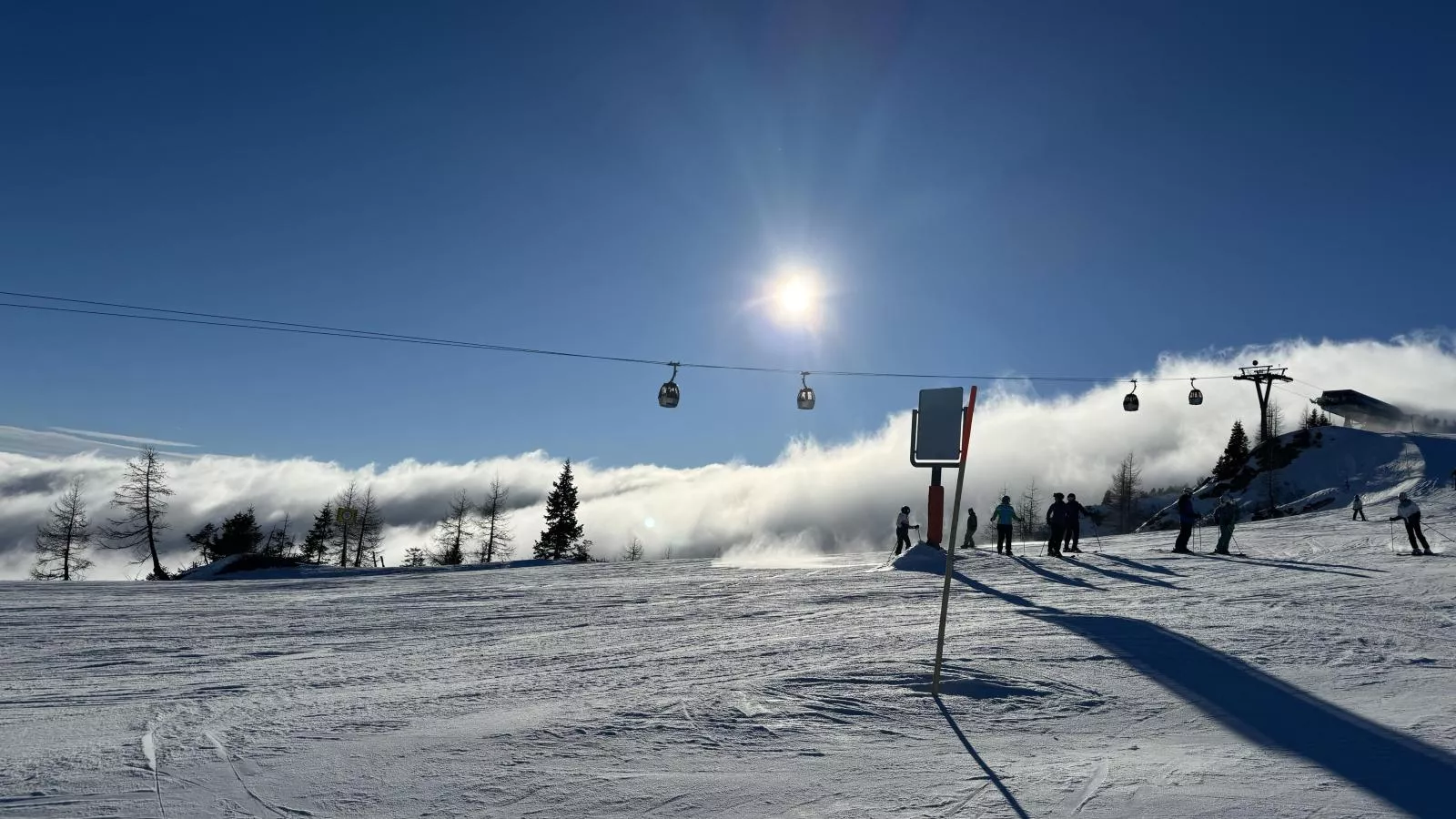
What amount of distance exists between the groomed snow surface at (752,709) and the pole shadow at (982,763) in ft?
0.08

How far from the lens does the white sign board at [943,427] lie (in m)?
7.39

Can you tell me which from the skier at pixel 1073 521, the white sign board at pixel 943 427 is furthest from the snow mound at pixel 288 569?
the white sign board at pixel 943 427

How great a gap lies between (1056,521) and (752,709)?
18329mm

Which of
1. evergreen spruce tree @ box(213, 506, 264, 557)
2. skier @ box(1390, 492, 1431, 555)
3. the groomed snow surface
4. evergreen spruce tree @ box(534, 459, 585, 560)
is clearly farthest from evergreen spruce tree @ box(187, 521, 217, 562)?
skier @ box(1390, 492, 1431, 555)

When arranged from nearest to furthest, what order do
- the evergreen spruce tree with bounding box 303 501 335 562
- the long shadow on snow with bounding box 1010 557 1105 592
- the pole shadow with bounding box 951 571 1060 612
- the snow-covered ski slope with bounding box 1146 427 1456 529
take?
the pole shadow with bounding box 951 571 1060 612 < the long shadow on snow with bounding box 1010 557 1105 592 < the snow-covered ski slope with bounding box 1146 427 1456 529 < the evergreen spruce tree with bounding box 303 501 335 562

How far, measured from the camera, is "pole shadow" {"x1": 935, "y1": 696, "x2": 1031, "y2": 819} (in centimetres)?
432

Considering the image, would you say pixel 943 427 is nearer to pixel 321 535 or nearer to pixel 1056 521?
pixel 1056 521

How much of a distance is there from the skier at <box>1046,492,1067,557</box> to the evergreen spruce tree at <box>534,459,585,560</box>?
5853 cm

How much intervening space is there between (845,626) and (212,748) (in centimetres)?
736

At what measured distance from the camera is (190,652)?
9500mm

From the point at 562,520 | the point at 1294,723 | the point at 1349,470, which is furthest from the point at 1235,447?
the point at 1294,723

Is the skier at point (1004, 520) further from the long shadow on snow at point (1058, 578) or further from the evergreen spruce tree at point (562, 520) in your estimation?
the evergreen spruce tree at point (562, 520)

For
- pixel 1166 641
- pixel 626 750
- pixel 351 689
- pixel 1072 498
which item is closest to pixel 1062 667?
pixel 1166 641

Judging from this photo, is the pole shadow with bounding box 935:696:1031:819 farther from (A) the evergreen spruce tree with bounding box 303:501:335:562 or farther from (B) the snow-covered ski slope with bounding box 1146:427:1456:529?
(A) the evergreen spruce tree with bounding box 303:501:335:562
